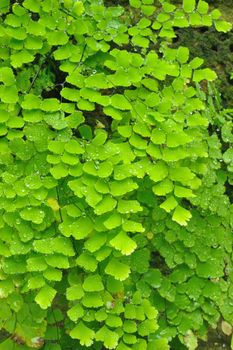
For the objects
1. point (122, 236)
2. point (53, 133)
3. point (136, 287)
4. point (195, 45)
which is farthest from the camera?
point (195, 45)

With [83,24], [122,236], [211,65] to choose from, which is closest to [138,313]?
[122,236]

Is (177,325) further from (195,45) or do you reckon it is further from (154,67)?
(195,45)

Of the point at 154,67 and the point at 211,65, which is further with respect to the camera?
the point at 211,65

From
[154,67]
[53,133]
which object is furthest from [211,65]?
[53,133]

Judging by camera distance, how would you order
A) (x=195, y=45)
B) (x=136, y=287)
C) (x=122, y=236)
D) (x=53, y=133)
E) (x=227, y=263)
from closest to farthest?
(x=122, y=236) < (x=53, y=133) < (x=136, y=287) < (x=227, y=263) < (x=195, y=45)

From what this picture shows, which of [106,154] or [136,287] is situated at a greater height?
[106,154]

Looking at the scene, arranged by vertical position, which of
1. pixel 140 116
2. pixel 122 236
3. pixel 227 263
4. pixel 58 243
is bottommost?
pixel 227 263
